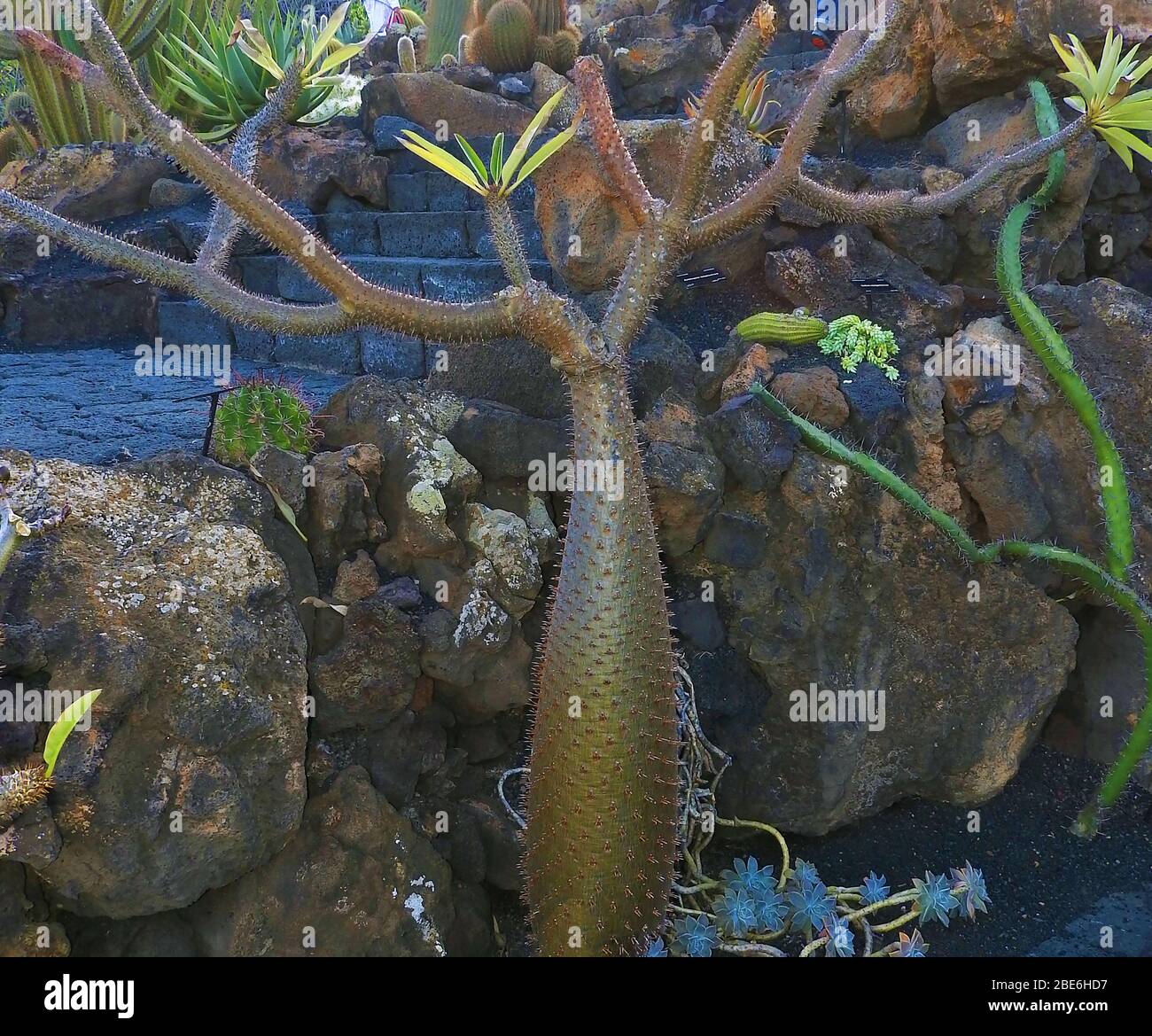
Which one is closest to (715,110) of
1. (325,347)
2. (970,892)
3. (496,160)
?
(496,160)

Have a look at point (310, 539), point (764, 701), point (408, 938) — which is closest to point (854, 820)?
point (764, 701)

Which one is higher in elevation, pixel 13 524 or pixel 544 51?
pixel 544 51

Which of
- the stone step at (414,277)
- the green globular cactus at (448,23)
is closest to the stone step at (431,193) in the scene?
the stone step at (414,277)

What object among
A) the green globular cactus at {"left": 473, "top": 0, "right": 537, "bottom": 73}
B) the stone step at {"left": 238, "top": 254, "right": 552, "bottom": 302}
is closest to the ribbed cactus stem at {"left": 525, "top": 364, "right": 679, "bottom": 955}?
the stone step at {"left": 238, "top": 254, "right": 552, "bottom": 302}

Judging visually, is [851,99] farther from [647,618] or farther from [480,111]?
[647,618]

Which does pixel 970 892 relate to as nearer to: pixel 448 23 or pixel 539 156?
pixel 539 156

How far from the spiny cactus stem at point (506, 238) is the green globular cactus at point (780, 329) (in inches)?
60.6

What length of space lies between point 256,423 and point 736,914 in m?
2.27

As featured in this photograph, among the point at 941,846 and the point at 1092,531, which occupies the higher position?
the point at 1092,531

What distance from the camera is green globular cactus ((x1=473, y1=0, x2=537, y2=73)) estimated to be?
8461mm

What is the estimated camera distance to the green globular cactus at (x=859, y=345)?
412cm

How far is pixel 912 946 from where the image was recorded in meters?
3.12

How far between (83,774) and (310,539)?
103cm

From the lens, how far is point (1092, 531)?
3.98 metres
